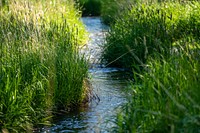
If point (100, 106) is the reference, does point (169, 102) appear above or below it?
above

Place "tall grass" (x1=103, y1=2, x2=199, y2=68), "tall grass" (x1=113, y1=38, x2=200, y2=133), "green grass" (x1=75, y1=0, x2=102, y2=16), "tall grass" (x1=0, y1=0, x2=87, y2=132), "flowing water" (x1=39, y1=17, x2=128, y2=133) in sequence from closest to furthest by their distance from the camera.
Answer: "tall grass" (x1=113, y1=38, x2=200, y2=133), "tall grass" (x1=0, y1=0, x2=87, y2=132), "flowing water" (x1=39, y1=17, x2=128, y2=133), "tall grass" (x1=103, y1=2, x2=199, y2=68), "green grass" (x1=75, y1=0, x2=102, y2=16)

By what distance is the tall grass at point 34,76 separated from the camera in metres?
8.41

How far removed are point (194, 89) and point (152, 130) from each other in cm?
68

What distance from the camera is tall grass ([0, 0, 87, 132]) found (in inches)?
331

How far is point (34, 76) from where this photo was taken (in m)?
9.17

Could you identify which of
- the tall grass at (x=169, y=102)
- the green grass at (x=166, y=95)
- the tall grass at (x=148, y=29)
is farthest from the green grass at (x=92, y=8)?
the tall grass at (x=169, y=102)

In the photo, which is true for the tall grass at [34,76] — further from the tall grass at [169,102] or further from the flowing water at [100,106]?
the tall grass at [169,102]

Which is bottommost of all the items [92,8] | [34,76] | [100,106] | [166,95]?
[100,106]

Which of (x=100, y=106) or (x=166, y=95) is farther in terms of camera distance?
(x=100, y=106)

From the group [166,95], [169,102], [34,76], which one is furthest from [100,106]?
[169,102]

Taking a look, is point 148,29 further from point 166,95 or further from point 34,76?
point 166,95

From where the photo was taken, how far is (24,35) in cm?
1065

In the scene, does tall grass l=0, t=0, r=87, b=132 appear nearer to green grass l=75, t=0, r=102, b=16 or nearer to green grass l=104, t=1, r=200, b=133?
green grass l=104, t=1, r=200, b=133

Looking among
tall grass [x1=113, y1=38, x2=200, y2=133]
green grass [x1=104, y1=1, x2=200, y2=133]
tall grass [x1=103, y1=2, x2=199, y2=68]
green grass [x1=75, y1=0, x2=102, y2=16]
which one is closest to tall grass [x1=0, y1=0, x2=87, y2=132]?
green grass [x1=104, y1=1, x2=200, y2=133]
